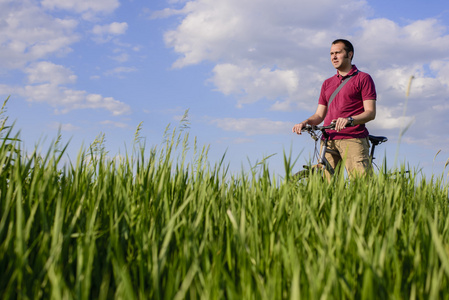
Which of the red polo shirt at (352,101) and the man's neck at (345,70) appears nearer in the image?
the red polo shirt at (352,101)

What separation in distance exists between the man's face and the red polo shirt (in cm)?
14

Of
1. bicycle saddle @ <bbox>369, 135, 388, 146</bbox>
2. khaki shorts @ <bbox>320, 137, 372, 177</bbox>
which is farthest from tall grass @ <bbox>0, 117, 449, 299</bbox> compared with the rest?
bicycle saddle @ <bbox>369, 135, 388, 146</bbox>

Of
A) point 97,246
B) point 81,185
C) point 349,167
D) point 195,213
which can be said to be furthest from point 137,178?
point 349,167

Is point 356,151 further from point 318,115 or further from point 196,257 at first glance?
point 196,257

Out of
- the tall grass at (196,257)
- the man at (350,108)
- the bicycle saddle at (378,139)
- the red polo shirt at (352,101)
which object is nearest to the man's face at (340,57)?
the man at (350,108)

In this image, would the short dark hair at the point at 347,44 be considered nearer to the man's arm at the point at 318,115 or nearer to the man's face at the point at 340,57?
the man's face at the point at 340,57

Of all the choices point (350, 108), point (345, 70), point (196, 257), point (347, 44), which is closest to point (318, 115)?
point (350, 108)

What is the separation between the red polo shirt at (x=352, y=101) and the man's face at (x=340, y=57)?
14 centimetres

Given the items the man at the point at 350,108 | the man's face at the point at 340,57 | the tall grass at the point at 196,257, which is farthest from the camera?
the man's face at the point at 340,57

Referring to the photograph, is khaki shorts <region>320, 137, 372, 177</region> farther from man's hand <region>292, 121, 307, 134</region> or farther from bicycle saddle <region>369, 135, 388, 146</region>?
man's hand <region>292, 121, 307, 134</region>

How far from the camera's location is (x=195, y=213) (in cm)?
215

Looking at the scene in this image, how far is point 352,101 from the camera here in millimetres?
5617

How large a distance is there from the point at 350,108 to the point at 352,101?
10 centimetres

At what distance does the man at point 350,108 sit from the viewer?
542cm
